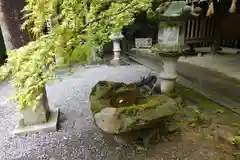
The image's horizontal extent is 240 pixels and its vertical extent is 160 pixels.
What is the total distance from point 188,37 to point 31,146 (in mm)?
5087

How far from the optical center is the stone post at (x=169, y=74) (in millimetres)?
3320

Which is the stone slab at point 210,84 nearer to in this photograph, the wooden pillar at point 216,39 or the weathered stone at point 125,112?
the wooden pillar at point 216,39

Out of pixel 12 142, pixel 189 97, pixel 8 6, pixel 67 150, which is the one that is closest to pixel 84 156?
pixel 67 150

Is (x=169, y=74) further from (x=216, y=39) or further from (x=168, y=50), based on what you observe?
(x=216, y=39)

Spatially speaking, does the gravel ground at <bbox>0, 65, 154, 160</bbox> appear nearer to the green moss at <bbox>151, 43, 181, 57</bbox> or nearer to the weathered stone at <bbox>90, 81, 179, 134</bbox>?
the weathered stone at <bbox>90, 81, 179, 134</bbox>

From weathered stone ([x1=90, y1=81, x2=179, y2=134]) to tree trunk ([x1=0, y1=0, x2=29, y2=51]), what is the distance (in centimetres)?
114

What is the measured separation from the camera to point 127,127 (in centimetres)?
194

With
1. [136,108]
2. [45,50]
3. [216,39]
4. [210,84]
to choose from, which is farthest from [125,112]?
[216,39]

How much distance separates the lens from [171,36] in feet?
10.3

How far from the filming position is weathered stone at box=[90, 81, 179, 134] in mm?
1926

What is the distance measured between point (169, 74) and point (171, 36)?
0.65 metres

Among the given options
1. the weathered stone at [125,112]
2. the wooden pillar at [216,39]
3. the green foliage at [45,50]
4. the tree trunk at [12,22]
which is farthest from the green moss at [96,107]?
the wooden pillar at [216,39]

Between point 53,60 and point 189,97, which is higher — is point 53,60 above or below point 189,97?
above

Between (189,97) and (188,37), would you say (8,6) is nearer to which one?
(189,97)
